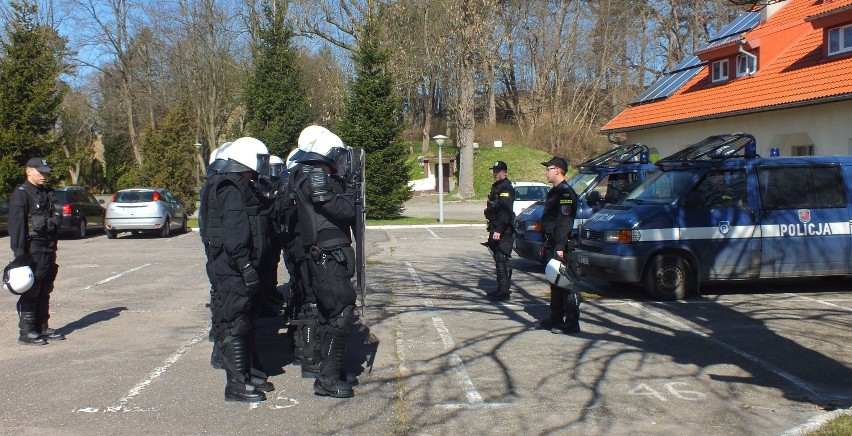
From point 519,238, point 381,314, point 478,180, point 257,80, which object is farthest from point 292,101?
point 381,314

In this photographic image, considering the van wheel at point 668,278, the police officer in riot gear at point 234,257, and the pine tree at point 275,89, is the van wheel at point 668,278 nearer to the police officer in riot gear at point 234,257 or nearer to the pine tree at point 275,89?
the police officer in riot gear at point 234,257

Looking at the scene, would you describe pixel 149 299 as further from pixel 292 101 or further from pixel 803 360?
pixel 292 101

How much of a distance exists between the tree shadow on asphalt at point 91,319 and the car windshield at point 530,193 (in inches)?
728

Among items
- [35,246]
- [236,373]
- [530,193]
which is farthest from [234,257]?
[530,193]

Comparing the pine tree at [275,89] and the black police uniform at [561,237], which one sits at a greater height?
the pine tree at [275,89]

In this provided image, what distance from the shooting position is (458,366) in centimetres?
718

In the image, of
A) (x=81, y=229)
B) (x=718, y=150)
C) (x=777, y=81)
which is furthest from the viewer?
(x=81, y=229)

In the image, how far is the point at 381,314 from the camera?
10016 mm

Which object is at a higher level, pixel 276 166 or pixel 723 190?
pixel 276 166

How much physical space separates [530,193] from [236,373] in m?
22.5

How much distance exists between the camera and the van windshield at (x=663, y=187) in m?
11.1

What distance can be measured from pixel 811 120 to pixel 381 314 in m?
14.9

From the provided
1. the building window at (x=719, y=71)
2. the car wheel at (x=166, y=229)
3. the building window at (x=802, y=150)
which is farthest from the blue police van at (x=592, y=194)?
the car wheel at (x=166, y=229)

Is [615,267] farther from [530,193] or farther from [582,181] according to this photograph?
[530,193]
